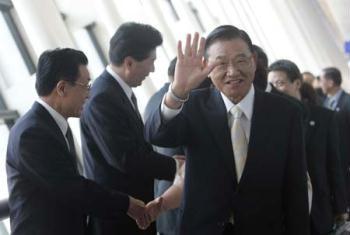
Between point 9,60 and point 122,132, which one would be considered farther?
point 9,60

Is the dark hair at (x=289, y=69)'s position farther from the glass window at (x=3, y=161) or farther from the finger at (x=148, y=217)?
the glass window at (x=3, y=161)

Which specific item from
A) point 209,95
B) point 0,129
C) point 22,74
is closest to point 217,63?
point 209,95

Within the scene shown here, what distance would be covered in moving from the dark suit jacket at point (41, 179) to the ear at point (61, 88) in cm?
10

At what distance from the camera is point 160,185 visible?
285 centimetres

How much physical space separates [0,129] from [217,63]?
2779mm

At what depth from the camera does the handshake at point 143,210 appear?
227cm

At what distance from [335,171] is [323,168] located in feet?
0.43

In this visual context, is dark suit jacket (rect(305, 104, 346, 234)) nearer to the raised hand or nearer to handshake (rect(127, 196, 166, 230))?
handshake (rect(127, 196, 166, 230))

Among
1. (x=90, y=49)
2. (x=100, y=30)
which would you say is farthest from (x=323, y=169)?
(x=90, y=49)

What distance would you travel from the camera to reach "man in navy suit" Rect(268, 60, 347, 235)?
290 centimetres

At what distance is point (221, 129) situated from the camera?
73.0 inches

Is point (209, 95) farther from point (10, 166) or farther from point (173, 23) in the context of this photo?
point (173, 23)

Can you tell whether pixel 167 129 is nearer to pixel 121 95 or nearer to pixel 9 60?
pixel 121 95

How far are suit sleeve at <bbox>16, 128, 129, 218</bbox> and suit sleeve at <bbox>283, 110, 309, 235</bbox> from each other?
2.37ft
